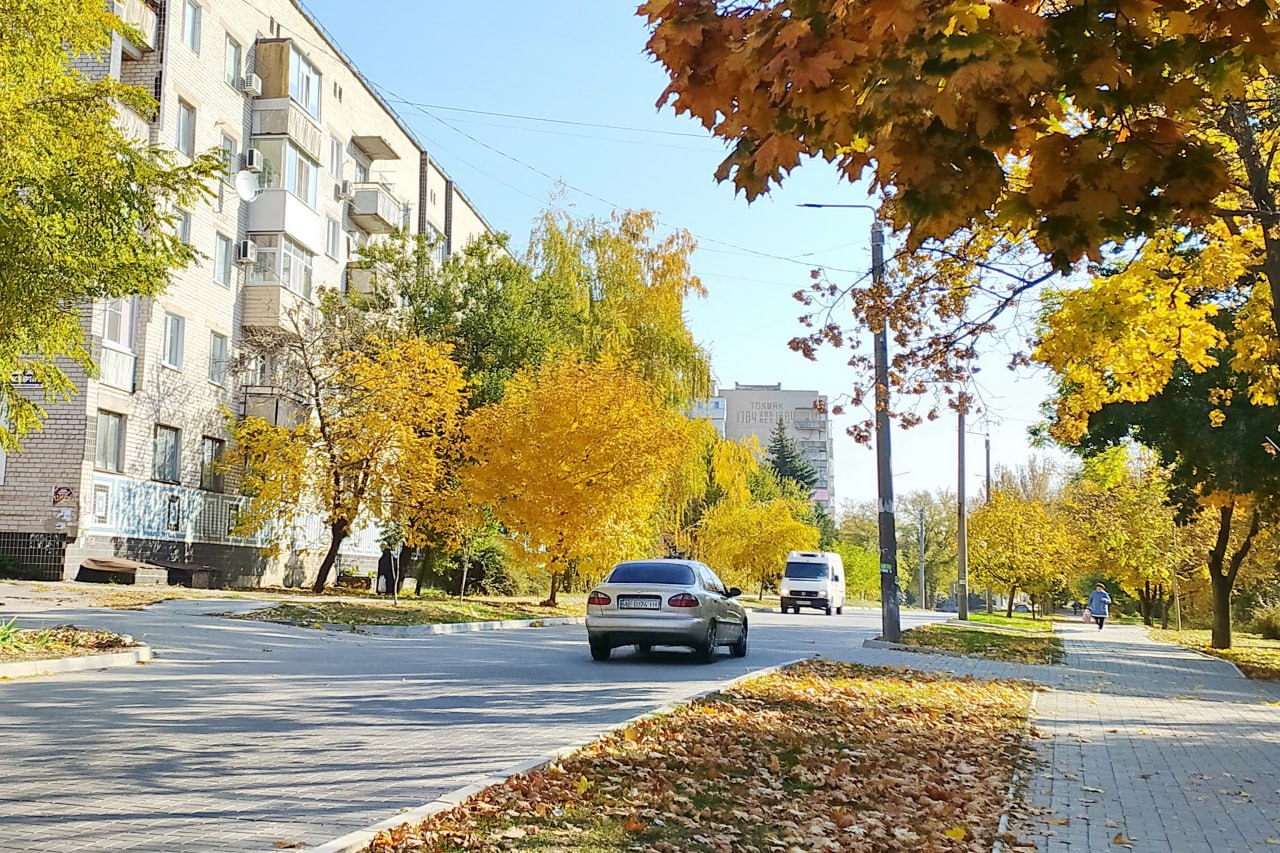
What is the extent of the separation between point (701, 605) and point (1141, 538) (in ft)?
103

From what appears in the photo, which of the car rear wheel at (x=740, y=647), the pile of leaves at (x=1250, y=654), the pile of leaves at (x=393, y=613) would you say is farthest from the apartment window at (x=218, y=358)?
the pile of leaves at (x=1250, y=654)

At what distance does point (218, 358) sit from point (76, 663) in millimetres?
21609

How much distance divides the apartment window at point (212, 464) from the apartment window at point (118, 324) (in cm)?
457

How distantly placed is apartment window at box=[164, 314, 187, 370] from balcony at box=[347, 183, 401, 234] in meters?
10.6

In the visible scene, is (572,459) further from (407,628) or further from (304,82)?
(304,82)

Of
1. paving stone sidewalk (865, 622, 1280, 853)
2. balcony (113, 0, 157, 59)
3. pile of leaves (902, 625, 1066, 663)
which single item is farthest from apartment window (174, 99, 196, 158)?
paving stone sidewalk (865, 622, 1280, 853)

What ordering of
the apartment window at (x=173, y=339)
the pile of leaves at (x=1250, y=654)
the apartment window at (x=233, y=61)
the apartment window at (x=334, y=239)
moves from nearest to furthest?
1. the pile of leaves at (x=1250, y=654)
2. the apartment window at (x=173, y=339)
3. the apartment window at (x=233, y=61)
4. the apartment window at (x=334, y=239)

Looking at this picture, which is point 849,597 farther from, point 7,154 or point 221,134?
point 7,154

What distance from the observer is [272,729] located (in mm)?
9172

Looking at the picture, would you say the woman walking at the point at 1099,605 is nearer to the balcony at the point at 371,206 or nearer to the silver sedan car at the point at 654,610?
the silver sedan car at the point at 654,610

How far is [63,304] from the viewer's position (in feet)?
49.6

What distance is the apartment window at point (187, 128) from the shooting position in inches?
1218

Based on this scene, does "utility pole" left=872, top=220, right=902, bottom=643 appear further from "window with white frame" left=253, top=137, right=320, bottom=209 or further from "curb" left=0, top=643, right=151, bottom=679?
"window with white frame" left=253, top=137, right=320, bottom=209

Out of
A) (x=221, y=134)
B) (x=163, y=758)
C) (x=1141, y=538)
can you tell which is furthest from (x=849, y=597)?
(x=163, y=758)
